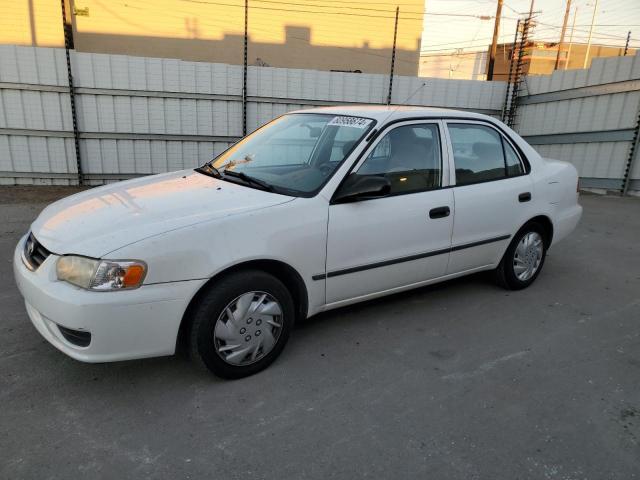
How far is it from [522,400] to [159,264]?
2.19 meters

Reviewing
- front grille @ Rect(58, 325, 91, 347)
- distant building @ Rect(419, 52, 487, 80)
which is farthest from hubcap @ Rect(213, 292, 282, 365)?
distant building @ Rect(419, 52, 487, 80)

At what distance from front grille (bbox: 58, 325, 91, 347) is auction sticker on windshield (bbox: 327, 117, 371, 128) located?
88.0 inches

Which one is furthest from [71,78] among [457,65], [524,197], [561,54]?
[561,54]

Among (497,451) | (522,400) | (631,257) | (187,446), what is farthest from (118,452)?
(631,257)

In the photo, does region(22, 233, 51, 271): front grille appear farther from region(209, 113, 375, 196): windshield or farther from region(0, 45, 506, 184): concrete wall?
region(0, 45, 506, 184): concrete wall

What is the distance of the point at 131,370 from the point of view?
9.82 ft

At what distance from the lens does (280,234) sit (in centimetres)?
288

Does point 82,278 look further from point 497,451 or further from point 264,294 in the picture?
point 497,451

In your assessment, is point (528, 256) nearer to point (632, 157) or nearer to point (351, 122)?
point (351, 122)

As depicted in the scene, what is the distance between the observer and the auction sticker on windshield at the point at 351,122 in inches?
138

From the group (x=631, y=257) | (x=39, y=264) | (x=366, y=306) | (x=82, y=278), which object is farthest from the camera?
(x=631, y=257)

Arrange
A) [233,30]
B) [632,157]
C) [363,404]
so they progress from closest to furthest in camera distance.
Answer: [363,404], [632,157], [233,30]

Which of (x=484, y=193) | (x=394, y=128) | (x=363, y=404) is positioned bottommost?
(x=363, y=404)

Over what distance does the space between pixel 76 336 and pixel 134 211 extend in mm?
759
